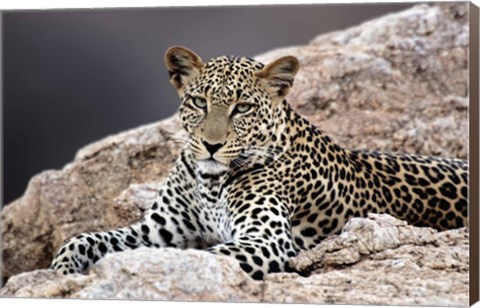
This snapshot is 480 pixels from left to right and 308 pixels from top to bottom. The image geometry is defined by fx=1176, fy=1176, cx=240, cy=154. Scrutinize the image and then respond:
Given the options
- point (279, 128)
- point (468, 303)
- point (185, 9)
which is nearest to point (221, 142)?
point (279, 128)

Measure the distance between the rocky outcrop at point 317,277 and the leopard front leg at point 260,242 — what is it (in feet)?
0.27

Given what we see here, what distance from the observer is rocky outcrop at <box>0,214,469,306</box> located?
26.5ft

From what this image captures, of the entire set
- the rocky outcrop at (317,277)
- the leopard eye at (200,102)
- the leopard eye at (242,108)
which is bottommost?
the rocky outcrop at (317,277)

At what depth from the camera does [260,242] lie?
836 centimetres

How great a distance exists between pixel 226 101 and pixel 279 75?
481 millimetres

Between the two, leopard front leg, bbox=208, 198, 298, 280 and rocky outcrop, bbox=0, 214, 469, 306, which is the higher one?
leopard front leg, bbox=208, 198, 298, 280

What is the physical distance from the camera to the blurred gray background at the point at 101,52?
9.51 metres

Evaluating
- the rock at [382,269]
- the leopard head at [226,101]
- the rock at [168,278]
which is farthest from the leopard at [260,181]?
the rock at [168,278]

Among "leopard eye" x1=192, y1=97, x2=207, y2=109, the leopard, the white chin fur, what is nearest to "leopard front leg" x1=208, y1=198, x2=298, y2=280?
the leopard

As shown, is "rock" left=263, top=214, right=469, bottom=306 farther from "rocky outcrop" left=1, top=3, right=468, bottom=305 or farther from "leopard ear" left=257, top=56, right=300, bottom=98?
"rocky outcrop" left=1, top=3, right=468, bottom=305

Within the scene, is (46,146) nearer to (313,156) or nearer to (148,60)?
(148,60)

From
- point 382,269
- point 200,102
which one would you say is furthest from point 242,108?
point 382,269

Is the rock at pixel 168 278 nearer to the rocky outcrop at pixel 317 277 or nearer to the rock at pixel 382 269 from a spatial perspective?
the rocky outcrop at pixel 317 277

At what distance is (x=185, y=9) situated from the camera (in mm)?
9484
